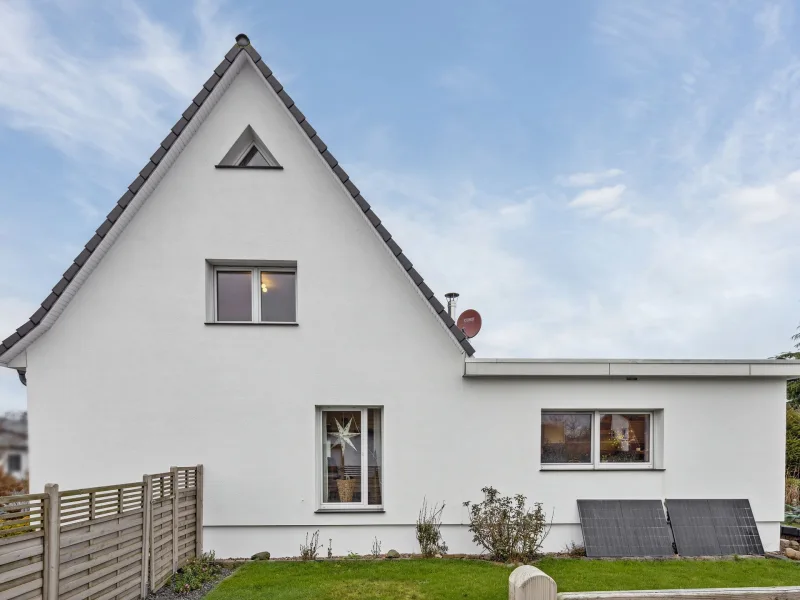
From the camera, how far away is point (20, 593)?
313 cm

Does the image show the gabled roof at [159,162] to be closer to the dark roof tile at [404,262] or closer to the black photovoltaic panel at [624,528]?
the dark roof tile at [404,262]

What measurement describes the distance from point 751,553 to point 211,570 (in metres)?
7.66

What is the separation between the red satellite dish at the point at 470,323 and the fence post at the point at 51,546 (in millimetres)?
6500

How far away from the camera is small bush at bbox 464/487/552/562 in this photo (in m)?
6.08

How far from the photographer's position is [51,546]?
3404 mm

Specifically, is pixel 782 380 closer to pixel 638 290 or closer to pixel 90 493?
pixel 638 290

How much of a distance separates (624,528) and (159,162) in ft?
28.2

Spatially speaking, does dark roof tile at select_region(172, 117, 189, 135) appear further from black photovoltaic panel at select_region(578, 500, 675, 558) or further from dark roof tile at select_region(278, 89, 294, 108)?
black photovoltaic panel at select_region(578, 500, 675, 558)

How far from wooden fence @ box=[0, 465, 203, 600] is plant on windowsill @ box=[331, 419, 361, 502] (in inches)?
78.7

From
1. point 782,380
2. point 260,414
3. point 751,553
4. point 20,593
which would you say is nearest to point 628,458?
point 751,553

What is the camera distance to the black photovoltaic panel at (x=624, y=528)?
6309 mm

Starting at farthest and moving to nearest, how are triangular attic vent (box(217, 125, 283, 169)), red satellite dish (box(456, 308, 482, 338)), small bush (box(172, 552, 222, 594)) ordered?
red satellite dish (box(456, 308, 482, 338)) → triangular attic vent (box(217, 125, 283, 169)) → small bush (box(172, 552, 222, 594))

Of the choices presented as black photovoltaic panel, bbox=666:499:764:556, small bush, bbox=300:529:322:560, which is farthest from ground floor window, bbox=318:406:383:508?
black photovoltaic panel, bbox=666:499:764:556

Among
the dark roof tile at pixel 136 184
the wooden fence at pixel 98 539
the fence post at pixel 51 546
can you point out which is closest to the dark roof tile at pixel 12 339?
the dark roof tile at pixel 136 184
